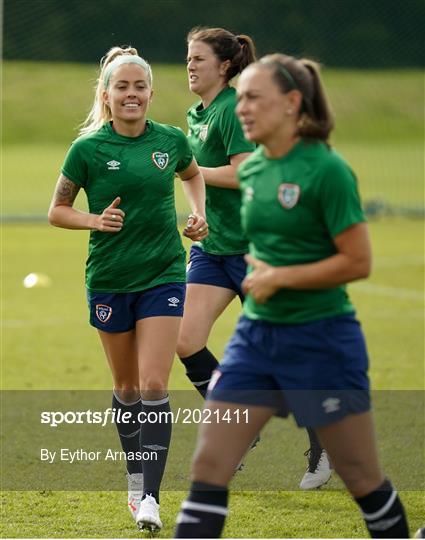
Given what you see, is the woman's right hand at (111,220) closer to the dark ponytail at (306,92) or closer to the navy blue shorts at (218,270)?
the navy blue shorts at (218,270)

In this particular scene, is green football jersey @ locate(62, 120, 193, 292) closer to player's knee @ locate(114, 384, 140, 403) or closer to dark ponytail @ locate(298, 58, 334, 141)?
player's knee @ locate(114, 384, 140, 403)

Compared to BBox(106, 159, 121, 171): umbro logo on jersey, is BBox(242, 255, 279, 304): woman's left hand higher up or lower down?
higher up

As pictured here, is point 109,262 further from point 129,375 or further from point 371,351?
point 371,351

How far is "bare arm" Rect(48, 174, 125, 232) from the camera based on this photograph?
244 inches

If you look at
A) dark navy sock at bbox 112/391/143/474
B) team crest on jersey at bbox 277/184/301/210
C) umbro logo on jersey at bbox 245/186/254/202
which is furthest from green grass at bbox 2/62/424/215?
team crest on jersey at bbox 277/184/301/210

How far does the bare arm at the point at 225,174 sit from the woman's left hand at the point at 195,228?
0.63 metres

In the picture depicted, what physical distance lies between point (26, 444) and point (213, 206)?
7.18 feet

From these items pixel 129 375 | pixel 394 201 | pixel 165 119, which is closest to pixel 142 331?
pixel 129 375

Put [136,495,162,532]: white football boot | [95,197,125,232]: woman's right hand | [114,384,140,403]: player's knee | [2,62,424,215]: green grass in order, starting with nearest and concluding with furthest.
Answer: [95,197,125,232]: woman's right hand
[136,495,162,532]: white football boot
[114,384,140,403]: player's knee
[2,62,424,215]: green grass

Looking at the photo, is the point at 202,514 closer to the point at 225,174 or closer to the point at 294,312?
the point at 294,312

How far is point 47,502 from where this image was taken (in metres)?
7.05

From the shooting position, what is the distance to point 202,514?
15.5 feet

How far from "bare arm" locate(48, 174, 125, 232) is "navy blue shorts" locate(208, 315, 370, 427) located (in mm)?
1549

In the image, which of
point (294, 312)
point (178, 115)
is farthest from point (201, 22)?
point (294, 312)
